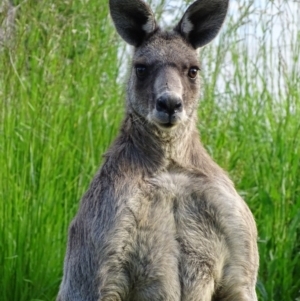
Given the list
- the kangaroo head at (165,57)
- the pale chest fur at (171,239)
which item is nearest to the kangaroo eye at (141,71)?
the kangaroo head at (165,57)

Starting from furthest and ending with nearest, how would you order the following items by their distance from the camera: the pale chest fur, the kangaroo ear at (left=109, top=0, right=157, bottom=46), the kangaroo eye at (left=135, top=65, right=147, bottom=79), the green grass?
the green grass
the kangaroo ear at (left=109, top=0, right=157, bottom=46)
the kangaroo eye at (left=135, top=65, right=147, bottom=79)
the pale chest fur

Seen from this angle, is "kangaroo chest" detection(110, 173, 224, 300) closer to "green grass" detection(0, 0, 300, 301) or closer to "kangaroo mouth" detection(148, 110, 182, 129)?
"kangaroo mouth" detection(148, 110, 182, 129)

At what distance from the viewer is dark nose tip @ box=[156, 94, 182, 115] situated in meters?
4.78

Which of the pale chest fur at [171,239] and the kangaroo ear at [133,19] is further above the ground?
the kangaroo ear at [133,19]

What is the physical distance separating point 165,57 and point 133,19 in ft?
1.22

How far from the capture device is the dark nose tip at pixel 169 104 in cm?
478

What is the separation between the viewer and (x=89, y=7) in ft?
25.4

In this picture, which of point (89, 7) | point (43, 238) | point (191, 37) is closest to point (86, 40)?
point (89, 7)

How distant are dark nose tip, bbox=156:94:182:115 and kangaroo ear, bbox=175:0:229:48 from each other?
63 cm

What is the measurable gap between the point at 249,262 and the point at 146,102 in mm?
946

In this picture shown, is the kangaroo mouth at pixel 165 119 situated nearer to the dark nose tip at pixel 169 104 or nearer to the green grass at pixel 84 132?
the dark nose tip at pixel 169 104

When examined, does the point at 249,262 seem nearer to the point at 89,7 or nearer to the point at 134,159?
the point at 134,159

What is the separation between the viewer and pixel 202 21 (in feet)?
17.6

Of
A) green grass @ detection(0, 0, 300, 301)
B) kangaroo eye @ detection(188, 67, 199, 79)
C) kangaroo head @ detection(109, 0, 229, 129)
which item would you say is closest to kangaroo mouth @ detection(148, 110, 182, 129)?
kangaroo head @ detection(109, 0, 229, 129)
